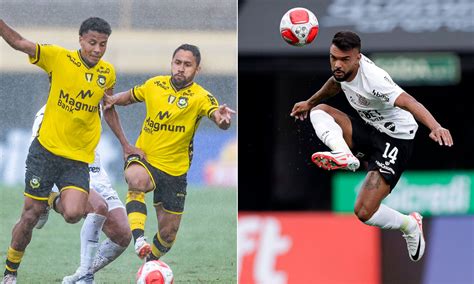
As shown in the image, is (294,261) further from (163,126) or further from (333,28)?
(163,126)

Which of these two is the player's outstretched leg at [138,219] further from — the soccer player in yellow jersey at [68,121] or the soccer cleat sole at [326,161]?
the soccer cleat sole at [326,161]

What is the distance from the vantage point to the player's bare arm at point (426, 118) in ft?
31.9

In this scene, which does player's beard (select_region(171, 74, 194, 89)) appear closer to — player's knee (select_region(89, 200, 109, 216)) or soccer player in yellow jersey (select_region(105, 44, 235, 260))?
soccer player in yellow jersey (select_region(105, 44, 235, 260))

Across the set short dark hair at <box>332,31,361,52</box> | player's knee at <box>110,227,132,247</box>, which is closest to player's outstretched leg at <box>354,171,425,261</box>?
short dark hair at <box>332,31,361,52</box>

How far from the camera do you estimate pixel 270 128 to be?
1387cm

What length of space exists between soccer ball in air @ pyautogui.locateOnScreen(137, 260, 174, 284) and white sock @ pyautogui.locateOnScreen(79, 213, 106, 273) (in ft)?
1.15

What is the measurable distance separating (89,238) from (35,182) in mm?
488

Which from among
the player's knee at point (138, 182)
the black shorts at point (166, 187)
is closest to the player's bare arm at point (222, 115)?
the black shorts at point (166, 187)

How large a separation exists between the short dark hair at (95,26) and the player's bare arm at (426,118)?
192 centimetres

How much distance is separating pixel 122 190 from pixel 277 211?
290 cm

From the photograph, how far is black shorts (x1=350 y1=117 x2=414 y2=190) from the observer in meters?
10.5

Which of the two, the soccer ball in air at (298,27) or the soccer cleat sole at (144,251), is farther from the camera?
the soccer cleat sole at (144,251)

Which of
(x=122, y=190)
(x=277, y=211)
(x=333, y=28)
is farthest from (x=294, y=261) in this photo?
(x=122, y=190)

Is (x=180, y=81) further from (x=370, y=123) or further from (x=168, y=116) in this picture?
(x=370, y=123)
